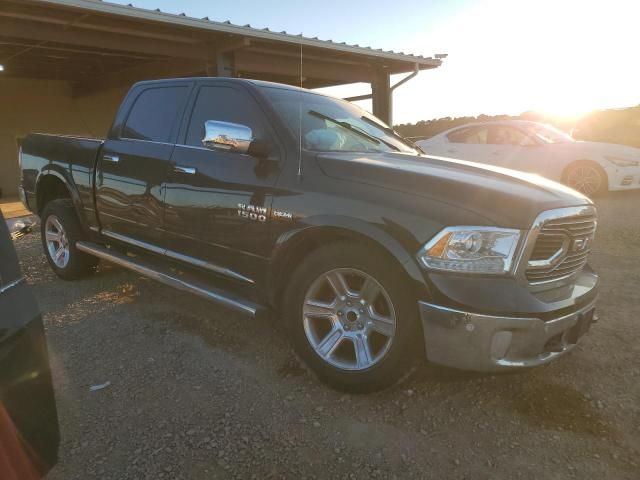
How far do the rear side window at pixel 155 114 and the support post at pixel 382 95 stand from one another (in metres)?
11.0

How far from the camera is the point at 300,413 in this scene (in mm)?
2566

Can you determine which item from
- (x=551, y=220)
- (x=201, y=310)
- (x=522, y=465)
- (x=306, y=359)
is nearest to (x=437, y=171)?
(x=551, y=220)

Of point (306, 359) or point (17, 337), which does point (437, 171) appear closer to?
point (306, 359)

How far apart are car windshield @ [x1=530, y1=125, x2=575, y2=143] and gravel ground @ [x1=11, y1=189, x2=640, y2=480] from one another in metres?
6.23

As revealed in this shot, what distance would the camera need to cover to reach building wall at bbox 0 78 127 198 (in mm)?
14484

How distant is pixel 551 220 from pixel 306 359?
158cm

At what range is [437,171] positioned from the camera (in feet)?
8.95

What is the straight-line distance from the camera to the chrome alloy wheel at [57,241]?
478 centimetres

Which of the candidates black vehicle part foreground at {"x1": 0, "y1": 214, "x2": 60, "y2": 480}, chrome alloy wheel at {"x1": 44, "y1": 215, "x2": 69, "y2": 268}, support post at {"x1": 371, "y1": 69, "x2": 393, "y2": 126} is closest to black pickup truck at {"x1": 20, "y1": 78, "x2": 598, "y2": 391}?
chrome alloy wheel at {"x1": 44, "y1": 215, "x2": 69, "y2": 268}

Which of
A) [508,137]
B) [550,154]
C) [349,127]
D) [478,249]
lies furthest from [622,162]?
[478,249]

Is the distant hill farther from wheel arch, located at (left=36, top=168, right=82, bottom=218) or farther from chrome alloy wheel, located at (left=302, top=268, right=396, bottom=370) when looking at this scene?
chrome alloy wheel, located at (left=302, top=268, right=396, bottom=370)

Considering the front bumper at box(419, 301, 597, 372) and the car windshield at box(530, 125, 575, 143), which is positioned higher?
the car windshield at box(530, 125, 575, 143)

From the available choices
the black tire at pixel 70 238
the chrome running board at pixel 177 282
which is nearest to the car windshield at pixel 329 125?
the chrome running board at pixel 177 282

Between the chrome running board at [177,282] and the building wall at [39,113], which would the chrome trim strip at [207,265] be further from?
the building wall at [39,113]
